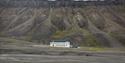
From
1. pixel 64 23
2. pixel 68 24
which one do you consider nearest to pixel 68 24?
pixel 68 24

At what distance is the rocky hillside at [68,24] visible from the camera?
395 ft

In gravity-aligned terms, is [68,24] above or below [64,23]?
below

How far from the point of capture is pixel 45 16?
148500mm

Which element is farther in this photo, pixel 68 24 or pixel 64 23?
pixel 64 23

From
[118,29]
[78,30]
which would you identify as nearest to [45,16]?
[78,30]

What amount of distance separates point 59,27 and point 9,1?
A: 101 feet

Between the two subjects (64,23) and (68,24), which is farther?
(64,23)

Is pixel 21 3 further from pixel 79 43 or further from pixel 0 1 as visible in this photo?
pixel 79 43

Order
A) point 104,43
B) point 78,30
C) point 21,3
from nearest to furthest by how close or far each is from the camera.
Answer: point 104,43
point 78,30
point 21,3

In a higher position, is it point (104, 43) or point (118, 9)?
point (118, 9)

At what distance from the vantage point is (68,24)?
140750mm

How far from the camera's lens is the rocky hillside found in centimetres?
12038

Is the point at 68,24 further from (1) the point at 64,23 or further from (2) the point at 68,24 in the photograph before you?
(1) the point at 64,23

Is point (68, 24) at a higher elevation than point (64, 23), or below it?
below
